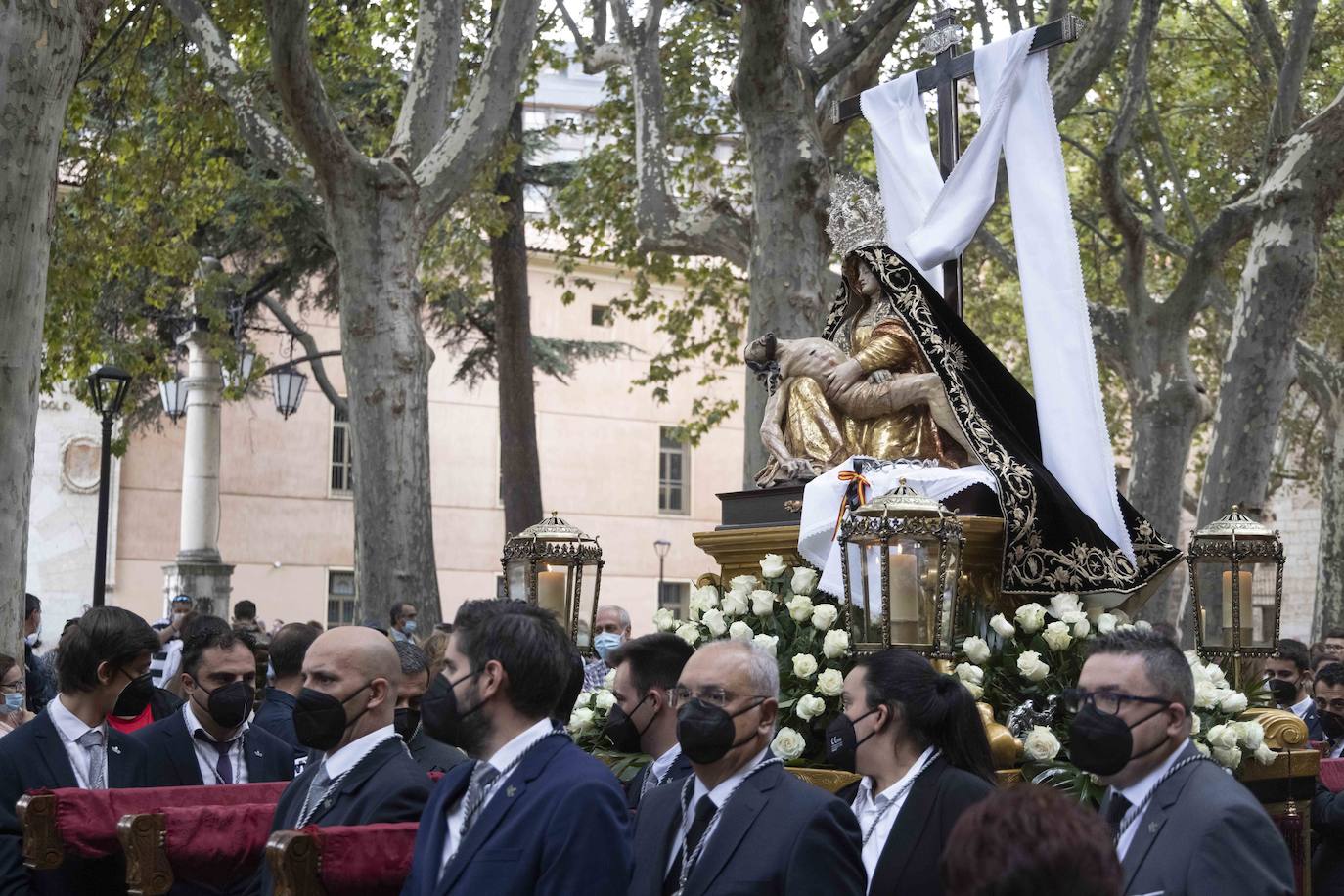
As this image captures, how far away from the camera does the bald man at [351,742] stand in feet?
15.5

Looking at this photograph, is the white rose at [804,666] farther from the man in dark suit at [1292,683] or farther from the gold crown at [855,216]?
the gold crown at [855,216]

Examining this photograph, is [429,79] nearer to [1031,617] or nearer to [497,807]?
[1031,617]

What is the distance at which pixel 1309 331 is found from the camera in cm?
2695

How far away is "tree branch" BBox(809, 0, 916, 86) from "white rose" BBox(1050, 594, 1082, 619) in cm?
819

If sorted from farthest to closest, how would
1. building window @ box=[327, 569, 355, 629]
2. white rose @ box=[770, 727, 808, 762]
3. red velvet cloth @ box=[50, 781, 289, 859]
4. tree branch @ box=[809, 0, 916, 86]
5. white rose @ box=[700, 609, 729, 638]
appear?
building window @ box=[327, 569, 355, 629] → tree branch @ box=[809, 0, 916, 86] → white rose @ box=[700, 609, 729, 638] → white rose @ box=[770, 727, 808, 762] → red velvet cloth @ box=[50, 781, 289, 859]

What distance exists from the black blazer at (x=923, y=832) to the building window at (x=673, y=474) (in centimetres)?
3543

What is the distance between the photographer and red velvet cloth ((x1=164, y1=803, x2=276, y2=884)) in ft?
15.5

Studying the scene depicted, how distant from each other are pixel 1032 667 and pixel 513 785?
11.2ft

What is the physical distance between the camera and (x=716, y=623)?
25.1 ft

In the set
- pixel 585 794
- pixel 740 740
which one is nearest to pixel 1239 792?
pixel 740 740

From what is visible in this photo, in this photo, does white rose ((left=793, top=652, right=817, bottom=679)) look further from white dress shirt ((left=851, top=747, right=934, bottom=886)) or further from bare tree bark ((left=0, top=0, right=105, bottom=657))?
bare tree bark ((left=0, top=0, right=105, bottom=657))

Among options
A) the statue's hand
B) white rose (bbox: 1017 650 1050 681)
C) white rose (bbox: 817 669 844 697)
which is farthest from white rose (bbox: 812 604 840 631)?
the statue's hand

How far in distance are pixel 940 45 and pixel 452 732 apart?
661 cm

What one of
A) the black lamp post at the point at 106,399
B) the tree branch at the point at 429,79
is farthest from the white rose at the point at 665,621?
the black lamp post at the point at 106,399
